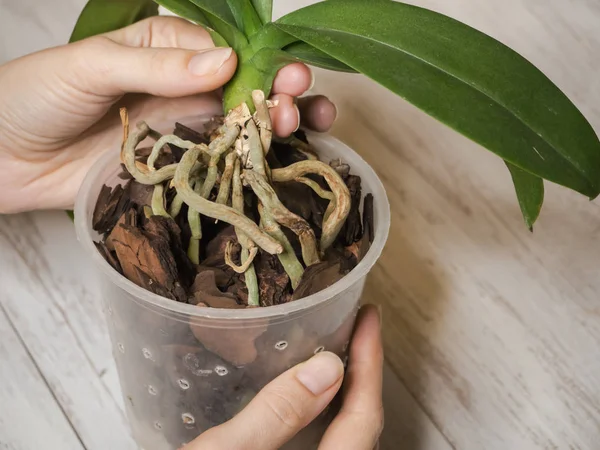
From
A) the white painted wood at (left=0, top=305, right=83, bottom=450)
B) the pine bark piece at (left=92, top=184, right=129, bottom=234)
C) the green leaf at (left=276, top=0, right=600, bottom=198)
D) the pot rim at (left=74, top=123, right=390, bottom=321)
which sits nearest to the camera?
the green leaf at (left=276, top=0, right=600, bottom=198)

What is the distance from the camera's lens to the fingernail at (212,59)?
613 millimetres

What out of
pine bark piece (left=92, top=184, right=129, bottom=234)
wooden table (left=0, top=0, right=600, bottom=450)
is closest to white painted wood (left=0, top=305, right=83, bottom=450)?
wooden table (left=0, top=0, right=600, bottom=450)

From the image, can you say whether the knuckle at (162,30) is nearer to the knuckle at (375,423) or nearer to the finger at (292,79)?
the finger at (292,79)

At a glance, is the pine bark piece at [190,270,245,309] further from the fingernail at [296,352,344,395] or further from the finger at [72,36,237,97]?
the finger at [72,36,237,97]

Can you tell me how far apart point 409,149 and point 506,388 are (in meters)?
0.45

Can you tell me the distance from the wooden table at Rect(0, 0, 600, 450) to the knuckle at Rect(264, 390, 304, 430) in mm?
292

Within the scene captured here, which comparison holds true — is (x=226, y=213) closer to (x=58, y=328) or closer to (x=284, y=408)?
(x=284, y=408)

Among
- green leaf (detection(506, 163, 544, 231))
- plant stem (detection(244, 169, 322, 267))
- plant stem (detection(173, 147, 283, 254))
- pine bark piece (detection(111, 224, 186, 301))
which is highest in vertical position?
green leaf (detection(506, 163, 544, 231))

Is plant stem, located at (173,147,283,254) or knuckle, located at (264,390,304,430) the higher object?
plant stem, located at (173,147,283,254)

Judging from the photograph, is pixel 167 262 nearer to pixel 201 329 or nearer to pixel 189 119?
pixel 201 329

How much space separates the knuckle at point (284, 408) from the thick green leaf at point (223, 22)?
337mm

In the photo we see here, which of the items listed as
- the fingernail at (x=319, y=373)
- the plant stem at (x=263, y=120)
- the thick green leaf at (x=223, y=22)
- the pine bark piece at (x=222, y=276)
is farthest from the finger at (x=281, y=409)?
the thick green leaf at (x=223, y=22)

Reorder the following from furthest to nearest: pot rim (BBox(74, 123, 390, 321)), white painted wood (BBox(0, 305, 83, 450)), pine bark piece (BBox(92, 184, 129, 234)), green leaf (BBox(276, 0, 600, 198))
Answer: white painted wood (BBox(0, 305, 83, 450))
pine bark piece (BBox(92, 184, 129, 234))
pot rim (BBox(74, 123, 390, 321))
green leaf (BBox(276, 0, 600, 198))

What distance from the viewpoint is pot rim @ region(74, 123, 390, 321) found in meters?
0.55
